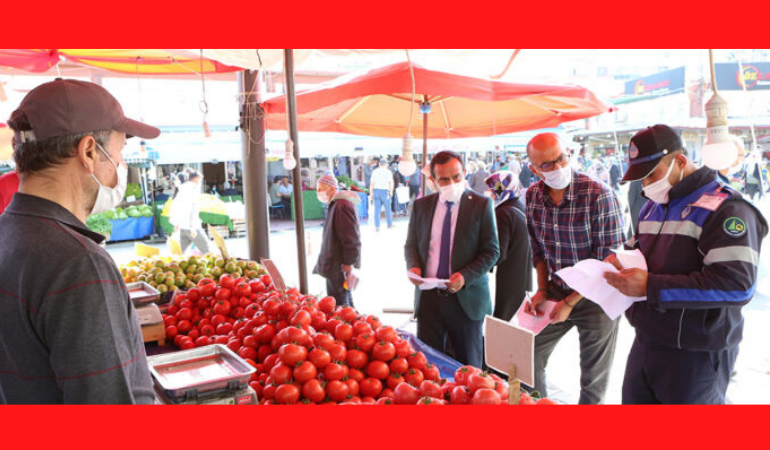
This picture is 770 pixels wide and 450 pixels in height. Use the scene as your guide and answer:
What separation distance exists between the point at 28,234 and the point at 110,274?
20 centimetres

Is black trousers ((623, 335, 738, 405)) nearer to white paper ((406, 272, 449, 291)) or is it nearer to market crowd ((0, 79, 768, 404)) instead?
market crowd ((0, 79, 768, 404))

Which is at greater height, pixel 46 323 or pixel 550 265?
pixel 46 323

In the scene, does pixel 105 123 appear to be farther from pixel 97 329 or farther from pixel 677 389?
pixel 677 389

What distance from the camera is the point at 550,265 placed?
10.6ft

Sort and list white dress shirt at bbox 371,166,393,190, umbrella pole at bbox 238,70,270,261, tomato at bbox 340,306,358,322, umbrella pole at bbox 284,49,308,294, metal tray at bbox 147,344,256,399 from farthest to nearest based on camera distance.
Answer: white dress shirt at bbox 371,166,393,190
umbrella pole at bbox 238,70,270,261
umbrella pole at bbox 284,49,308,294
tomato at bbox 340,306,358,322
metal tray at bbox 147,344,256,399

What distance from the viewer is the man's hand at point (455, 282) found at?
11.3ft

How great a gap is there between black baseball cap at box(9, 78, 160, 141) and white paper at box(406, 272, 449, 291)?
7.71 ft

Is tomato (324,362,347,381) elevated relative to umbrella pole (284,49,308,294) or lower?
lower

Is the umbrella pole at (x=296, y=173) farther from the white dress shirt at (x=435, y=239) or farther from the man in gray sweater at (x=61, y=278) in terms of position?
the man in gray sweater at (x=61, y=278)

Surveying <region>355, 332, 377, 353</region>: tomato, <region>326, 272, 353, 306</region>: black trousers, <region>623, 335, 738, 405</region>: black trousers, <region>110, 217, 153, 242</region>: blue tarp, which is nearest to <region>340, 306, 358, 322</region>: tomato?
<region>355, 332, 377, 353</region>: tomato

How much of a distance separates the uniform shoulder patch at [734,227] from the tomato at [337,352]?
164cm

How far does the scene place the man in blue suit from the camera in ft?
11.7

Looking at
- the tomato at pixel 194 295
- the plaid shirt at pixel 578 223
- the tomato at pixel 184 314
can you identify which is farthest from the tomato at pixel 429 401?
the tomato at pixel 194 295
